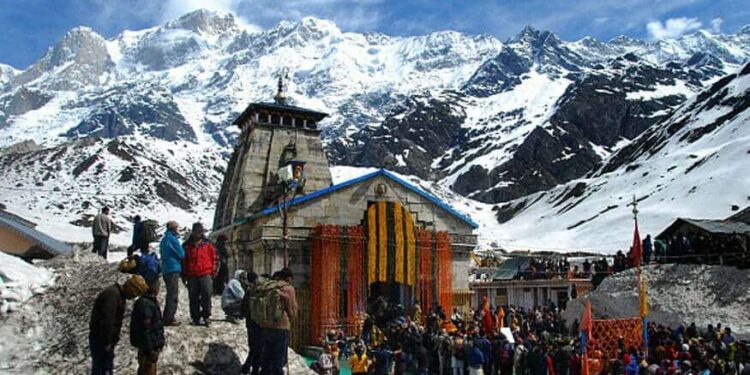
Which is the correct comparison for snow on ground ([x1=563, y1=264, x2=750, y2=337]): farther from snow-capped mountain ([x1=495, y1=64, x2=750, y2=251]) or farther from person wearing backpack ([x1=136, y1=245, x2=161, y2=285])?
snow-capped mountain ([x1=495, y1=64, x2=750, y2=251])

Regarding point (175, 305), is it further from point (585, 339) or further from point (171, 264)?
point (585, 339)

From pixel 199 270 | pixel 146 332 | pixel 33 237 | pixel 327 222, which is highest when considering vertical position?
pixel 327 222

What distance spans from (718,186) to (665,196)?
8.58 metres

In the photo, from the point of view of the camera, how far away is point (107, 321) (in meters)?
8.79

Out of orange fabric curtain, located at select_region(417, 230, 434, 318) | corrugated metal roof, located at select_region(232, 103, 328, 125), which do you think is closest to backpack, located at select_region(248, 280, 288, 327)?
orange fabric curtain, located at select_region(417, 230, 434, 318)

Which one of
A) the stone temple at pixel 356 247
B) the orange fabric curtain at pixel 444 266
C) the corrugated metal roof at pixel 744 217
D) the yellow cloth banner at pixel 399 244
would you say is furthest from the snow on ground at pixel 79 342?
the corrugated metal roof at pixel 744 217

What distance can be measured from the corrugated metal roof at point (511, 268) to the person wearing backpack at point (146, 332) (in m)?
37.7

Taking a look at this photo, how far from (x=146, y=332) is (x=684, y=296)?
23.3m

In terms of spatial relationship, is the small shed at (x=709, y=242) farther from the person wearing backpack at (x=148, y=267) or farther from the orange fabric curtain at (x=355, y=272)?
the person wearing backpack at (x=148, y=267)

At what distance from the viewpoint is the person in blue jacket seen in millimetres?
11438

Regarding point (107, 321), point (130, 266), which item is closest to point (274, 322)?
point (107, 321)

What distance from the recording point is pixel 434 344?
19562 mm

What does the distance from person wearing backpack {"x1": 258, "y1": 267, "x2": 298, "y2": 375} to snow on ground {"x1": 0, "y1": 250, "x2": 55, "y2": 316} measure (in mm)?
5199

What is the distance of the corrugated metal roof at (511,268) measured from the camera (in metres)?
45.9
